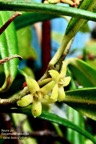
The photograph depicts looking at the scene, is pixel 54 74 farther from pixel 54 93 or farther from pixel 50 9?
pixel 50 9

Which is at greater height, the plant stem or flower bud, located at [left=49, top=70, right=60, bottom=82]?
flower bud, located at [left=49, top=70, right=60, bottom=82]

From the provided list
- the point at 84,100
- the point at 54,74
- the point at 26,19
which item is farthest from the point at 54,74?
the point at 26,19

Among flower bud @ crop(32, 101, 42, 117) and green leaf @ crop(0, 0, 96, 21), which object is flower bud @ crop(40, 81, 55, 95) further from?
green leaf @ crop(0, 0, 96, 21)

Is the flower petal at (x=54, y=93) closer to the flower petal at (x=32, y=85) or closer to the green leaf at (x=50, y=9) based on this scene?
the flower petal at (x=32, y=85)

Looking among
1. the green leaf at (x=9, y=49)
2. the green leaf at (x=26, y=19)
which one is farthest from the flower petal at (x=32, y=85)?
the green leaf at (x=26, y=19)

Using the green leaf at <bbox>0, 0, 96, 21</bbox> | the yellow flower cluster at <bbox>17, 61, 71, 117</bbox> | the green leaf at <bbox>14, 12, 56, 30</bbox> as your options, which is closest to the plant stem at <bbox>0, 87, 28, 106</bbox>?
the yellow flower cluster at <bbox>17, 61, 71, 117</bbox>

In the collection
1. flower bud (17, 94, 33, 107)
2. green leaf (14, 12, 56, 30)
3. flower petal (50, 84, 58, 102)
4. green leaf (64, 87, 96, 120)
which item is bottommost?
green leaf (64, 87, 96, 120)
